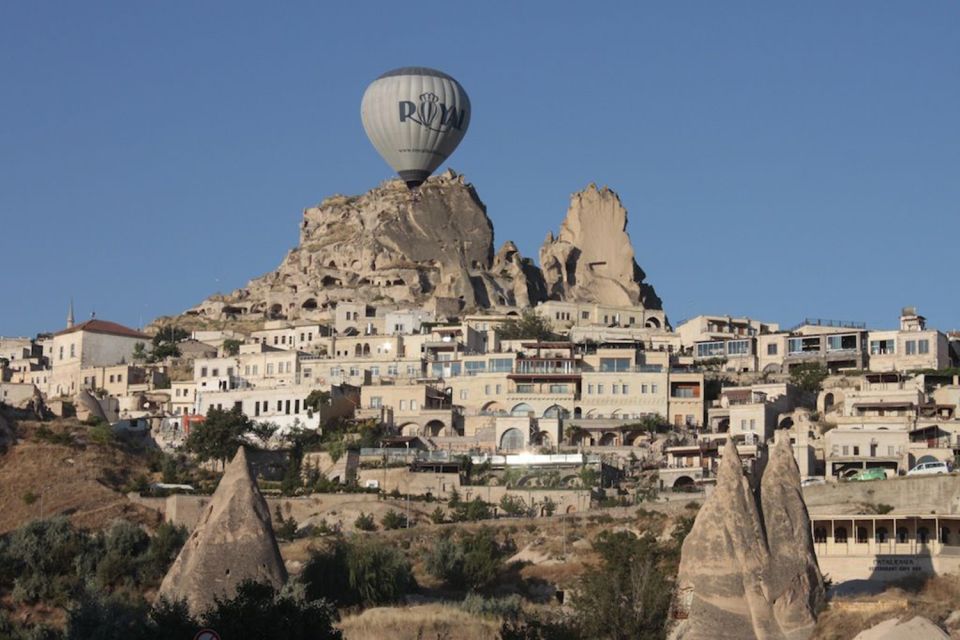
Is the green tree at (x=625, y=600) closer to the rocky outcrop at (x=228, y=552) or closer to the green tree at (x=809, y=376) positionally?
the rocky outcrop at (x=228, y=552)

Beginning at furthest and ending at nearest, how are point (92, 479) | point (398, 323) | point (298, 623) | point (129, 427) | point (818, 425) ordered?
point (398, 323) < point (129, 427) < point (818, 425) < point (92, 479) < point (298, 623)

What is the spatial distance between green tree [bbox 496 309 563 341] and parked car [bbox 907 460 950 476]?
32838 millimetres

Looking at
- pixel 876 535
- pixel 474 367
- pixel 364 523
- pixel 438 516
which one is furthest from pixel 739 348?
pixel 876 535

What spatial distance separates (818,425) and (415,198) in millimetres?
54390

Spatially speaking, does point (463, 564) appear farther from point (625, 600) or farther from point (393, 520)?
point (625, 600)

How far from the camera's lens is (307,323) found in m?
116

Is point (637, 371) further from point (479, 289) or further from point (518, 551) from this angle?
point (479, 289)

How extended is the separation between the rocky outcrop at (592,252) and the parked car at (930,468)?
5375 centimetres

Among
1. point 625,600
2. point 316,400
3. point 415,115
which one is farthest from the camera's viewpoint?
point 415,115

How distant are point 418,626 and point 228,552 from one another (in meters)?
8.06

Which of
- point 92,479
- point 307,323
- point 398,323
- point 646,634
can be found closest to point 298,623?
point 646,634

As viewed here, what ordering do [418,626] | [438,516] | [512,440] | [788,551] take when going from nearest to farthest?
[788,551]
[418,626]
[438,516]
[512,440]

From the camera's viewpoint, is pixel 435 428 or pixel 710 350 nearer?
pixel 435 428

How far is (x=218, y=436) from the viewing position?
273 feet
